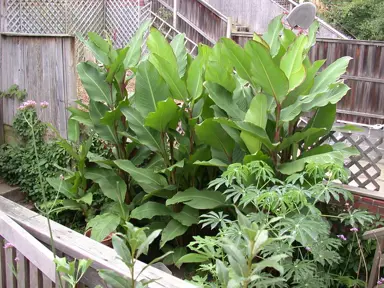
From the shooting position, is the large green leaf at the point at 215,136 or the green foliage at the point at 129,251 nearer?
the green foliage at the point at 129,251

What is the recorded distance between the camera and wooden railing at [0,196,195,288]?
1.94 m

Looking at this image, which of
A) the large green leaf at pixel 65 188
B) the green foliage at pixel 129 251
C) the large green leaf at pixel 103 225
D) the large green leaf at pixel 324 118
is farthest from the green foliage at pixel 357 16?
the green foliage at pixel 129 251

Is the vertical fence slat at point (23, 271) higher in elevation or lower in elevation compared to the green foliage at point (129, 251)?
lower

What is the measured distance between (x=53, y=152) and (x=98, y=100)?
4.18ft

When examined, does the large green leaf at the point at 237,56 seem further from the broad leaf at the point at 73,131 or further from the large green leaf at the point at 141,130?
the broad leaf at the point at 73,131

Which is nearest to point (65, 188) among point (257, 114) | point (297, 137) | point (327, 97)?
point (257, 114)

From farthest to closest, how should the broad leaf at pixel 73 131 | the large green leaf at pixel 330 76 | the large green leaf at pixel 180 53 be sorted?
the broad leaf at pixel 73 131
the large green leaf at pixel 180 53
the large green leaf at pixel 330 76

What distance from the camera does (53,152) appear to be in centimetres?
477

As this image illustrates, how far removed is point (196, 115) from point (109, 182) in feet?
3.31

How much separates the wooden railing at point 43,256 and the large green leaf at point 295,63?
5.27 ft

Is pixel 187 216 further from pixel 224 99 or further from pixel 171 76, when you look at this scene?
pixel 171 76

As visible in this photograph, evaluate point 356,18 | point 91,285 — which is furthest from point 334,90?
point 356,18

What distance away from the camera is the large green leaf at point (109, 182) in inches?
151

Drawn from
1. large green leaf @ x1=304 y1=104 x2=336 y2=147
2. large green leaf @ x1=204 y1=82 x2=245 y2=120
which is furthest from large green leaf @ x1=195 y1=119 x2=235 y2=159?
large green leaf @ x1=304 y1=104 x2=336 y2=147
